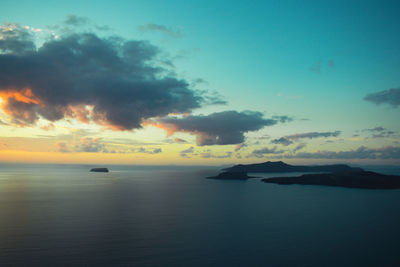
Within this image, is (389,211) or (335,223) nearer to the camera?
(335,223)

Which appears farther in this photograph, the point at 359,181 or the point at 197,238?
the point at 359,181

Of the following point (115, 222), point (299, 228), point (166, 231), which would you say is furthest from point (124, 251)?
point (299, 228)

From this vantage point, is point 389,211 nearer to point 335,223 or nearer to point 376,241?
point 335,223

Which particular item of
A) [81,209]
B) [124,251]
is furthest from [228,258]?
[81,209]

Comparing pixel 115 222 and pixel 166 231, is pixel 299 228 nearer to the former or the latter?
pixel 166 231

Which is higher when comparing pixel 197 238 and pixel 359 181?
pixel 197 238

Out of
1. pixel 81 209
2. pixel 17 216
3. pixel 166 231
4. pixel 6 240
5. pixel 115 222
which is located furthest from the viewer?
pixel 81 209

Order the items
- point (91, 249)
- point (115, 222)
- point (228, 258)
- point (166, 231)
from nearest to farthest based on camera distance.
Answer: point (228, 258)
point (91, 249)
point (166, 231)
point (115, 222)

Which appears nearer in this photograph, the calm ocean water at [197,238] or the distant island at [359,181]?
the calm ocean water at [197,238]

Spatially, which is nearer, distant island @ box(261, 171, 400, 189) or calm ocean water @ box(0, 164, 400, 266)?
calm ocean water @ box(0, 164, 400, 266)
